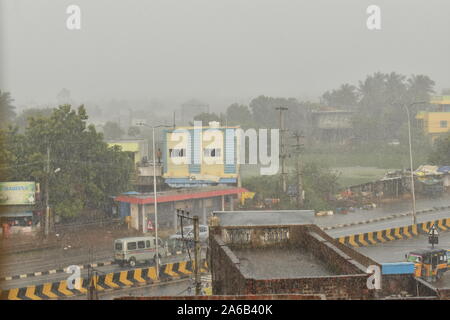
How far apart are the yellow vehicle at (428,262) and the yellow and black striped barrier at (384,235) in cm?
419

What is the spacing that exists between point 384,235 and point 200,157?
35.6 feet

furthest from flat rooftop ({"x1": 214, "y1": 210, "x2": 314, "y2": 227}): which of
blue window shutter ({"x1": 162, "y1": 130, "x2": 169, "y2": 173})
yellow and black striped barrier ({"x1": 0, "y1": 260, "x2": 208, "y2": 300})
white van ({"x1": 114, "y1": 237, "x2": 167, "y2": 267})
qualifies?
blue window shutter ({"x1": 162, "y1": 130, "x2": 169, "y2": 173})

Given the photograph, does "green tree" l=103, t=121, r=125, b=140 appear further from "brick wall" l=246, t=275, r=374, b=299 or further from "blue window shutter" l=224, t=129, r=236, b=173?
"brick wall" l=246, t=275, r=374, b=299

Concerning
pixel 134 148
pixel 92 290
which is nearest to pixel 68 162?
pixel 134 148

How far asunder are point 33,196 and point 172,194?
18.7 feet

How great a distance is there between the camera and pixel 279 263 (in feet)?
34.4

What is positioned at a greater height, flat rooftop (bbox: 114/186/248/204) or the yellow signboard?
the yellow signboard

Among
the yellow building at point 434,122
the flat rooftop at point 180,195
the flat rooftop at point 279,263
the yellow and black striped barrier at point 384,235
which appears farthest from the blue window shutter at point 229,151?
the yellow building at point 434,122

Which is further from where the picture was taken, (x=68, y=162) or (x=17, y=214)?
(x=68, y=162)

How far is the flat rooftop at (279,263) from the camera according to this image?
9656mm

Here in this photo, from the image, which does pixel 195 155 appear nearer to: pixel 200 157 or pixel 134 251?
pixel 200 157

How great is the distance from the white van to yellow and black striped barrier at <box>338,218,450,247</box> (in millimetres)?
6858

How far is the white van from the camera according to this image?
19.0m
